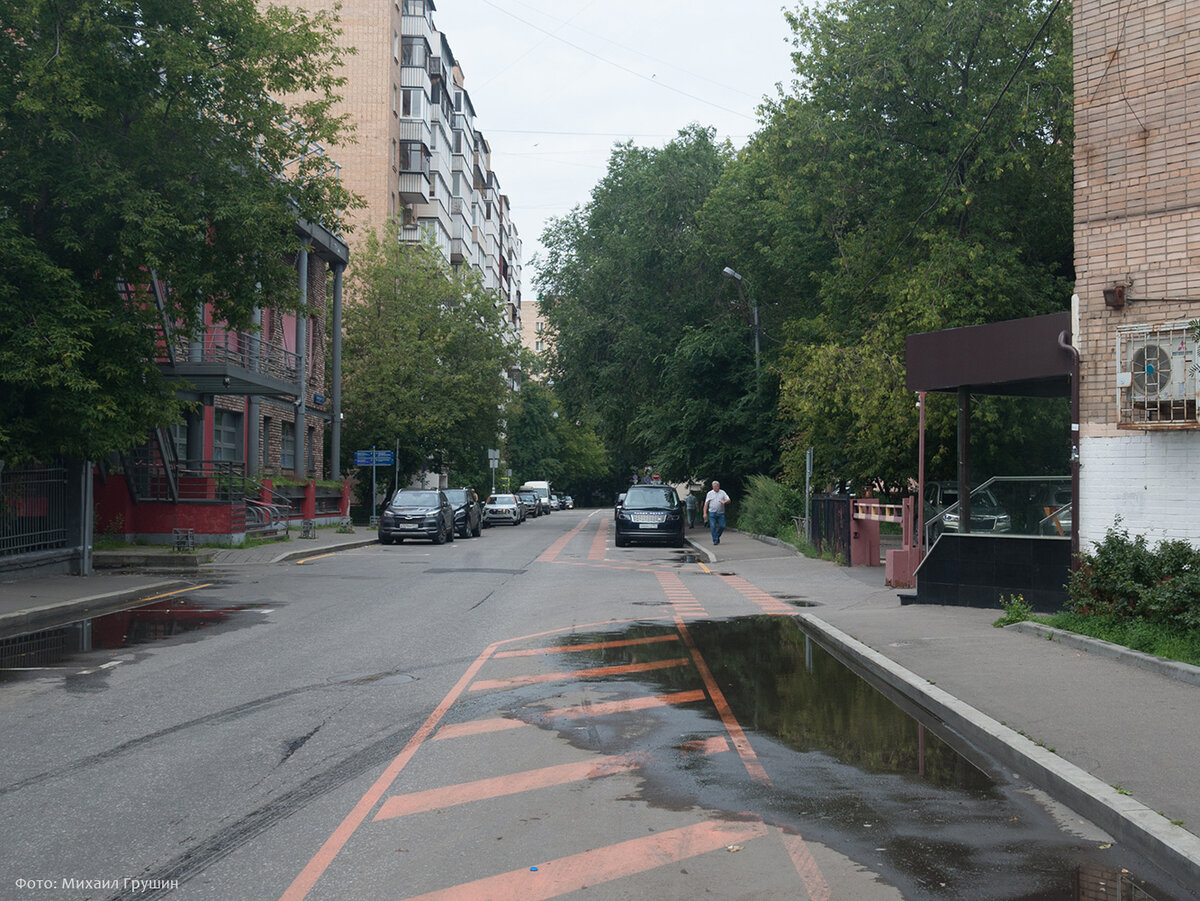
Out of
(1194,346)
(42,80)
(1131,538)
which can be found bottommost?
(1131,538)

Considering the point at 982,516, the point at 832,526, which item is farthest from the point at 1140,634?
the point at 832,526

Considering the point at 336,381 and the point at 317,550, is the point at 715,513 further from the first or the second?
the point at 336,381

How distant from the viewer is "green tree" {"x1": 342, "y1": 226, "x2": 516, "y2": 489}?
4616 cm

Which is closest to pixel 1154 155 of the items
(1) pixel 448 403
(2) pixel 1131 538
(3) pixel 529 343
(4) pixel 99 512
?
(2) pixel 1131 538

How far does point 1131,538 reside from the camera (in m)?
12.2

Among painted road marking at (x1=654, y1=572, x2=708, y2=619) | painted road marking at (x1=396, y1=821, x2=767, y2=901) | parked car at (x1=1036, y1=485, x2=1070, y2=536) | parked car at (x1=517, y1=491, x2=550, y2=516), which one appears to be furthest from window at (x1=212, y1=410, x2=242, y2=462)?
painted road marking at (x1=396, y1=821, x2=767, y2=901)

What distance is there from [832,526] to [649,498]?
1010cm

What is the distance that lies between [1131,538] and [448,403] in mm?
36409

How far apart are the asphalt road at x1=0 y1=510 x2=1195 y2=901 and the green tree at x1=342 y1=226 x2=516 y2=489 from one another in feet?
112

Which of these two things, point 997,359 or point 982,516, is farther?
point 982,516

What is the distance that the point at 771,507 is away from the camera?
33781mm

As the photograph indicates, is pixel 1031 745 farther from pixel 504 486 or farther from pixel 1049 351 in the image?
pixel 504 486

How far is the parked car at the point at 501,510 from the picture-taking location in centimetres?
5181

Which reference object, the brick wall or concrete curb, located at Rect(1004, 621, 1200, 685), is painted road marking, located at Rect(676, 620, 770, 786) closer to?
concrete curb, located at Rect(1004, 621, 1200, 685)
